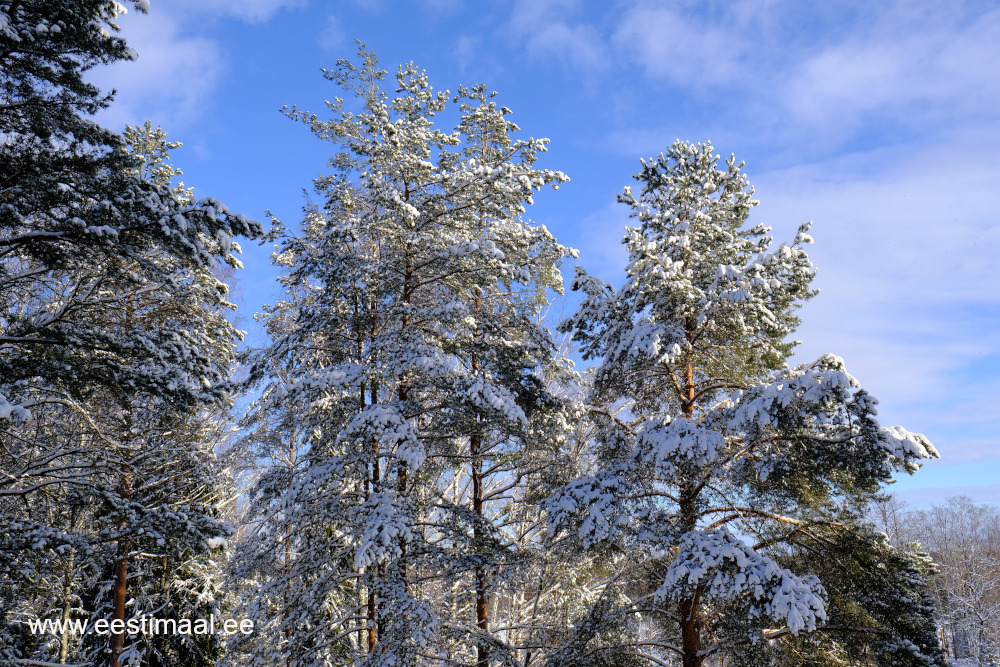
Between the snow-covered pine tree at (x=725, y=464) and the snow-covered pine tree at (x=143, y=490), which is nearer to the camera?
the snow-covered pine tree at (x=725, y=464)

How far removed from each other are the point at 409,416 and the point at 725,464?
4968 millimetres

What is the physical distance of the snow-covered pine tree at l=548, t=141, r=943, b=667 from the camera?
7508 mm

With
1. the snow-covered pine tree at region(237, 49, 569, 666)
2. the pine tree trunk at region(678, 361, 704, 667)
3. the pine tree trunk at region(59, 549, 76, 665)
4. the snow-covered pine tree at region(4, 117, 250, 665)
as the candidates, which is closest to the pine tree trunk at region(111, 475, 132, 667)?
the snow-covered pine tree at region(4, 117, 250, 665)

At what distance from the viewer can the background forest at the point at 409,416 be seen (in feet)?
22.3

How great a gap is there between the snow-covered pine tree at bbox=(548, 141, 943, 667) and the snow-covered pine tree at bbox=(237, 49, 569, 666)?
5.14 feet

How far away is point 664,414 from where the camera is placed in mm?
8633

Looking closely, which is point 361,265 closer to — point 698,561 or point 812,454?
point 698,561

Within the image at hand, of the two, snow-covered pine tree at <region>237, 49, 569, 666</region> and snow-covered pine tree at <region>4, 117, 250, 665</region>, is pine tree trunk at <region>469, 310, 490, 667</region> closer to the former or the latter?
snow-covered pine tree at <region>237, 49, 569, 666</region>

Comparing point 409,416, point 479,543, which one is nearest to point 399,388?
point 409,416

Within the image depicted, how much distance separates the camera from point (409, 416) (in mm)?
9828

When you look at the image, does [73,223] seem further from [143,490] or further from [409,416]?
[143,490]

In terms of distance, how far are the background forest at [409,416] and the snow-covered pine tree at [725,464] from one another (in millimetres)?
49

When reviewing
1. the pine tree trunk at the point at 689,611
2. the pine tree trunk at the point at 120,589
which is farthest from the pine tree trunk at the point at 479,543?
the pine tree trunk at the point at 120,589

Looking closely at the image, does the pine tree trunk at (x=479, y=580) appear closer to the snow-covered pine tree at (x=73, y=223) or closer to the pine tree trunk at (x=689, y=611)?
the pine tree trunk at (x=689, y=611)
